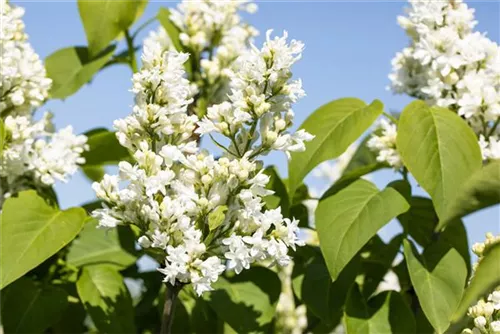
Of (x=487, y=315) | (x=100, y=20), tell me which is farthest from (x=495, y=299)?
(x=100, y=20)

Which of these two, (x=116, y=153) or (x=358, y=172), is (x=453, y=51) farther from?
(x=116, y=153)

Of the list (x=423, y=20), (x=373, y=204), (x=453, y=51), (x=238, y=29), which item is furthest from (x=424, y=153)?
(x=238, y=29)

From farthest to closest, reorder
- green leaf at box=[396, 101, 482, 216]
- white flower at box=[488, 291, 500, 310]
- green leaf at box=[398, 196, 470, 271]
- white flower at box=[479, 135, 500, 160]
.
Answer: green leaf at box=[398, 196, 470, 271], white flower at box=[479, 135, 500, 160], green leaf at box=[396, 101, 482, 216], white flower at box=[488, 291, 500, 310]

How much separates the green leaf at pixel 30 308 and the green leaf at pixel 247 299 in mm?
325

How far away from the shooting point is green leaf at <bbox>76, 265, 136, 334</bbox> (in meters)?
1.54

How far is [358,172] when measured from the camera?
171 cm

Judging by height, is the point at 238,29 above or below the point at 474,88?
above

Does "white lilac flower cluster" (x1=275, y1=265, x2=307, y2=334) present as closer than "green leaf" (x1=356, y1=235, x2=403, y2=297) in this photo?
No

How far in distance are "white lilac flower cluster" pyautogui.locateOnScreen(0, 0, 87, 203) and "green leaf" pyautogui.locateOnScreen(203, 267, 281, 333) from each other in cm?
43

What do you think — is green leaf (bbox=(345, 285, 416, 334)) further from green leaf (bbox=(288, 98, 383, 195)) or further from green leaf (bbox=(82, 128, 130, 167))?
green leaf (bbox=(82, 128, 130, 167))

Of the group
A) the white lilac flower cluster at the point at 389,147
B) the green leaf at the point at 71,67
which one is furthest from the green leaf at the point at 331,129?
the green leaf at the point at 71,67

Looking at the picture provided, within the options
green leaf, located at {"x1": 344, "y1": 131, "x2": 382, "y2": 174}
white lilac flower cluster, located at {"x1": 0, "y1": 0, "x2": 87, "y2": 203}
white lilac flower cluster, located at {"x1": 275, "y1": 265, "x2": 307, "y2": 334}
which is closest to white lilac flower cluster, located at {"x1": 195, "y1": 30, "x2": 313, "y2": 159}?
white lilac flower cluster, located at {"x1": 0, "y1": 0, "x2": 87, "y2": 203}

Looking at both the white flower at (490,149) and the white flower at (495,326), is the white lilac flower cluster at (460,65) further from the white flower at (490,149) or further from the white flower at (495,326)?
the white flower at (495,326)

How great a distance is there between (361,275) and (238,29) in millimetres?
703
